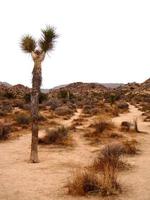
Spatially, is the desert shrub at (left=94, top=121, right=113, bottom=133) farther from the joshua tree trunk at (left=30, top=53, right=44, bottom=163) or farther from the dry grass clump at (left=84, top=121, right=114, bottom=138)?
the joshua tree trunk at (left=30, top=53, right=44, bottom=163)

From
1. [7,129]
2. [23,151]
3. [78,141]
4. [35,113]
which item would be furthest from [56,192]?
[7,129]

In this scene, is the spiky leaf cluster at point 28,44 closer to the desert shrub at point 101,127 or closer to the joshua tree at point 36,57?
the joshua tree at point 36,57

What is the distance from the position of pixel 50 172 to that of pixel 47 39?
393cm

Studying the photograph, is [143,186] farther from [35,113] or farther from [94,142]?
[94,142]

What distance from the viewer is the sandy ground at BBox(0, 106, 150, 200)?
880 cm

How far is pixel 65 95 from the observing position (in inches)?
2272

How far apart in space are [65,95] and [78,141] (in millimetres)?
40127

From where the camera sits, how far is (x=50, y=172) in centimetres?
1115

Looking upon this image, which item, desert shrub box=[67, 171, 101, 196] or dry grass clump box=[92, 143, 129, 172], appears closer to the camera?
desert shrub box=[67, 171, 101, 196]

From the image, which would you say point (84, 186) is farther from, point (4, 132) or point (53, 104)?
point (53, 104)

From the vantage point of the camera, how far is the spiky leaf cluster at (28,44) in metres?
12.5

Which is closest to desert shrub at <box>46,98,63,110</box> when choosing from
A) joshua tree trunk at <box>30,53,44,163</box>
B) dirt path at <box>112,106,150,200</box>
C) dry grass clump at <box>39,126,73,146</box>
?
dry grass clump at <box>39,126,73,146</box>

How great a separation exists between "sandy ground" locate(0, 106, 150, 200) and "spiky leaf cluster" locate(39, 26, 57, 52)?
3455 mm

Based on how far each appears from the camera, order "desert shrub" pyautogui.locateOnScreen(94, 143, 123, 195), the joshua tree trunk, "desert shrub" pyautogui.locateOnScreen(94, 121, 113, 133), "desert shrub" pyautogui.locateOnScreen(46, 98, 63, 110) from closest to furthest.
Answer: "desert shrub" pyautogui.locateOnScreen(94, 143, 123, 195)
the joshua tree trunk
"desert shrub" pyautogui.locateOnScreen(94, 121, 113, 133)
"desert shrub" pyautogui.locateOnScreen(46, 98, 63, 110)
